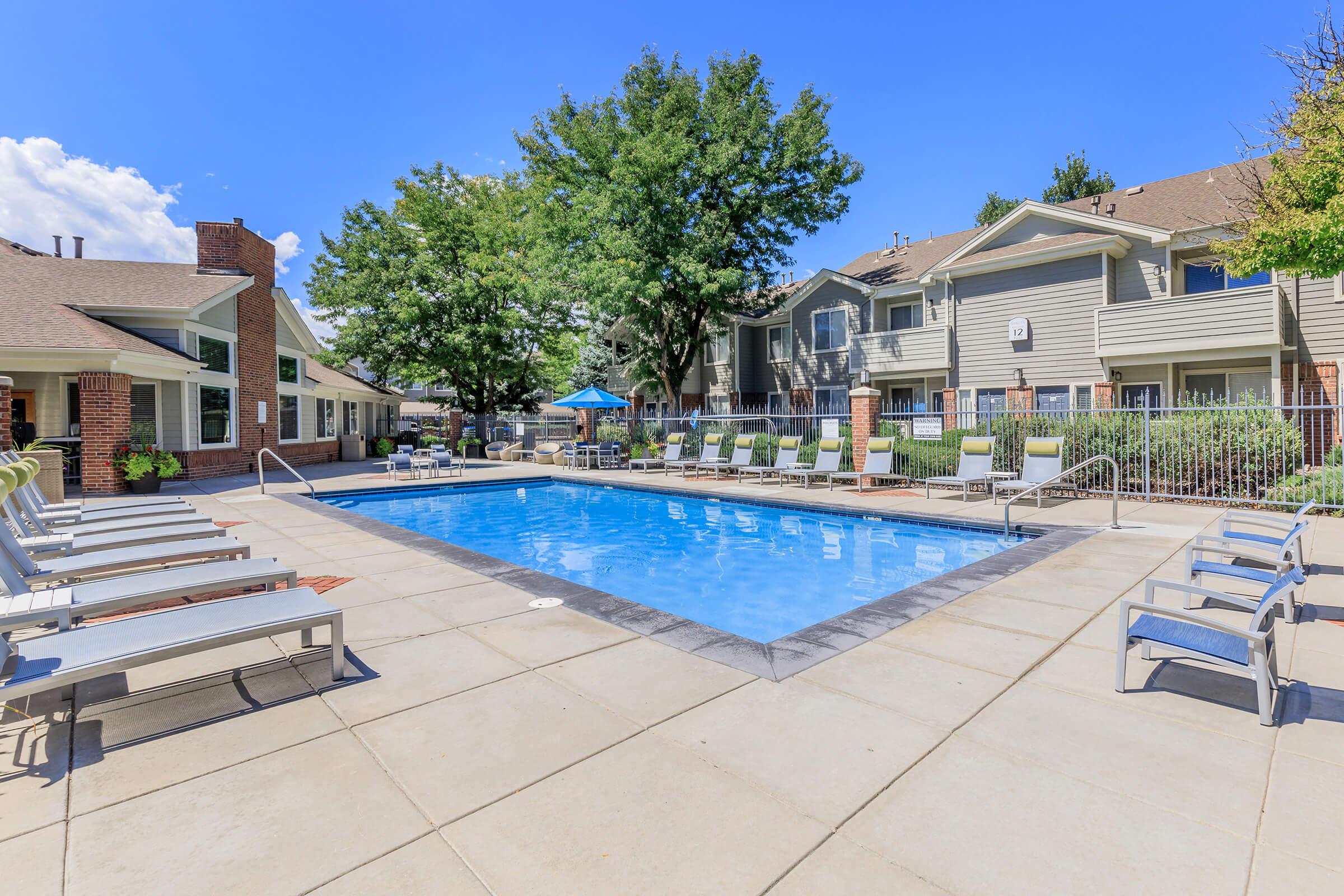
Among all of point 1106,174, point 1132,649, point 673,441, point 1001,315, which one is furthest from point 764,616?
point 1106,174

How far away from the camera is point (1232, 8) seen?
38.0 feet

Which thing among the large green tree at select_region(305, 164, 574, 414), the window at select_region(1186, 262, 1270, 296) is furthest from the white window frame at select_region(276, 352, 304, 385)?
the window at select_region(1186, 262, 1270, 296)

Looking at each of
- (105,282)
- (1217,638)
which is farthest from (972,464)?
(105,282)

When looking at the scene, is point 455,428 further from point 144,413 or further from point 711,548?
point 711,548

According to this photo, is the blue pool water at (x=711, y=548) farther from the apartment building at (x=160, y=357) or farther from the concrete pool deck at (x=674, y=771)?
the apartment building at (x=160, y=357)

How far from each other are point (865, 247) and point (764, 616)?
23.9 metres

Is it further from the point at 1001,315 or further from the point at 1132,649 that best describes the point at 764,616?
the point at 1001,315

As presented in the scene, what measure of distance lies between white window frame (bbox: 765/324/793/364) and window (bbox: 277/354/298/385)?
698 inches

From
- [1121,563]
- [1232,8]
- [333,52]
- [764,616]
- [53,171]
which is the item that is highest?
[53,171]

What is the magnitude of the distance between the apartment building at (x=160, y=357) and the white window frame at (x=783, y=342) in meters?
17.4

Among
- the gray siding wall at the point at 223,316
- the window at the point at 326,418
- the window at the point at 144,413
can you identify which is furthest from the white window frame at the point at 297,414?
the window at the point at 144,413

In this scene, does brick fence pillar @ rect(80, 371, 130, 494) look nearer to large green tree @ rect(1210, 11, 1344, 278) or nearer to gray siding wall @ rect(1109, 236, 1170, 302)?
large green tree @ rect(1210, 11, 1344, 278)

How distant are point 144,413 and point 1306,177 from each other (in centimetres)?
2261

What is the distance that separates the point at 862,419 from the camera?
47.7 feet
